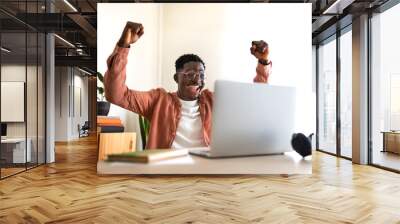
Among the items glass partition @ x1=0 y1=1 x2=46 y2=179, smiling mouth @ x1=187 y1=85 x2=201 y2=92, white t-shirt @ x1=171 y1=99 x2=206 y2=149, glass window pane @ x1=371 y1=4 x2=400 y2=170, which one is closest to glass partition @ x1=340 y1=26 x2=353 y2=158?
glass window pane @ x1=371 y1=4 x2=400 y2=170

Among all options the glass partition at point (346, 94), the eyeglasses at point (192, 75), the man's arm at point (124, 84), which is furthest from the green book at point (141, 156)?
the glass partition at point (346, 94)

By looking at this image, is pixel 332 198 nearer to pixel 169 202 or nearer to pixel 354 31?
pixel 169 202

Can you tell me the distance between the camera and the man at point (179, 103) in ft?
4.63

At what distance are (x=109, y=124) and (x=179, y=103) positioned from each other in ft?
1.65

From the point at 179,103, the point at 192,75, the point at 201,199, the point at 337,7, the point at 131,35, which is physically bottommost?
the point at 201,199

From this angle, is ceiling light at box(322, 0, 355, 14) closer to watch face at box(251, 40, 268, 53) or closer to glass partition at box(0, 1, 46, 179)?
watch face at box(251, 40, 268, 53)

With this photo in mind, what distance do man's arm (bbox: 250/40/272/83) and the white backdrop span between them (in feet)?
0.17

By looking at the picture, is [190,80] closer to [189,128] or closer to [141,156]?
[189,128]

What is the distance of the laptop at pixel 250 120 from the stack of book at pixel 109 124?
506 mm

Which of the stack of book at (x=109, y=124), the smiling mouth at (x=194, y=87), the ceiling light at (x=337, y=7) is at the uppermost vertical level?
the ceiling light at (x=337, y=7)

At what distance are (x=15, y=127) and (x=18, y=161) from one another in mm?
584

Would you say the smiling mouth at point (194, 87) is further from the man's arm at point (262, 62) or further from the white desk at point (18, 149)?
the white desk at point (18, 149)

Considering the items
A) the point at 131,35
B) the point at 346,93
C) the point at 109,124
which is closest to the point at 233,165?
the point at 131,35

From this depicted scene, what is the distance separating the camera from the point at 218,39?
6.59ft
